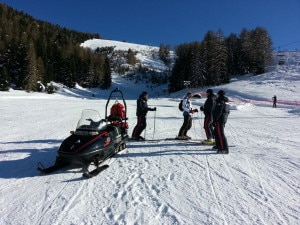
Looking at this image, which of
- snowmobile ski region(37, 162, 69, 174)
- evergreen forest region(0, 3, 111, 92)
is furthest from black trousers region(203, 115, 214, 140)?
evergreen forest region(0, 3, 111, 92)

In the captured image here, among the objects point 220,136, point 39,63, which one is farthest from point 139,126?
point 39,63

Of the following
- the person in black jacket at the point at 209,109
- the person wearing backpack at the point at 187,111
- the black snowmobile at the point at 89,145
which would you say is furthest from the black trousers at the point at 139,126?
the person in black jacket at the point at 209,109

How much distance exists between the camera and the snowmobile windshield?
684cm

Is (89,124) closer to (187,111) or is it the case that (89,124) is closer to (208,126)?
(187,111)

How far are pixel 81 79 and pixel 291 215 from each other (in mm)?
76935

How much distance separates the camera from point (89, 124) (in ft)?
23.9

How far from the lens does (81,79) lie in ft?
251

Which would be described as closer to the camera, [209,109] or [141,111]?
[209,109]

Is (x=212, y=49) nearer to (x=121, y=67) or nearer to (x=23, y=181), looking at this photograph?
(x=23, y=181)

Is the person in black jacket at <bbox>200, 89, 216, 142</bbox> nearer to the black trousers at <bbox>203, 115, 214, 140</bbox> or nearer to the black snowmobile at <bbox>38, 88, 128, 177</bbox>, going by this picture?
the black trousers at <bbox>203, 115, 214, 140</bbox>

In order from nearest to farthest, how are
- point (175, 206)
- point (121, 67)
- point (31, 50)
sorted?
1. point (175, 206)
2. point (31, 50)
3. point (121, 67)

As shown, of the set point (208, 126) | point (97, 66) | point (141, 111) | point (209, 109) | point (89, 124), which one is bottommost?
point (208, 126)

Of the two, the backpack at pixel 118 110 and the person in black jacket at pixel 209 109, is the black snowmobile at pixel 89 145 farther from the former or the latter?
the person in black jacket at pixel 209 109

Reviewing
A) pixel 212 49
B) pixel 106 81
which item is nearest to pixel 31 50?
pixel 106 81
